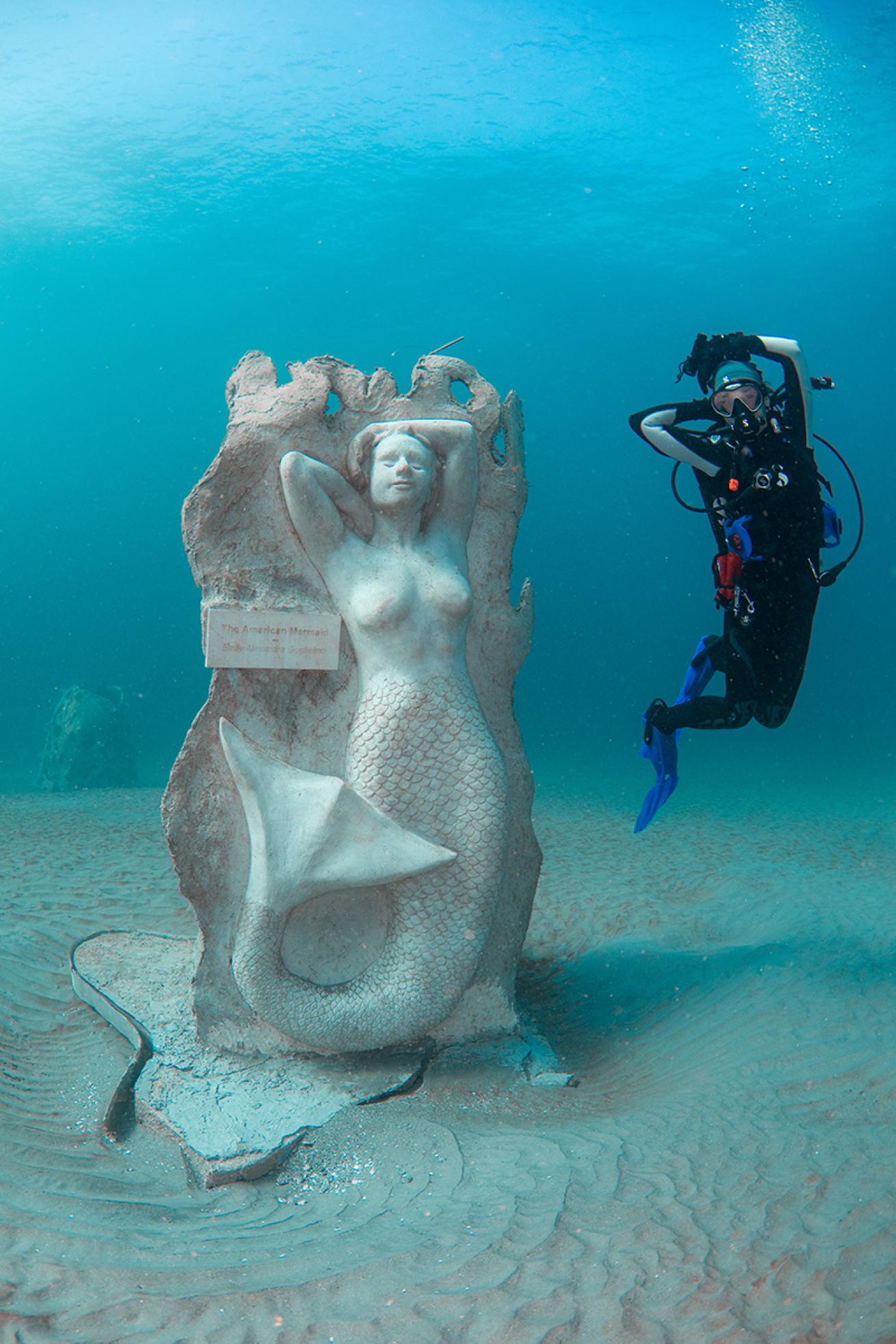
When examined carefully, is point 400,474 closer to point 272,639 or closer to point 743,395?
point 272,639

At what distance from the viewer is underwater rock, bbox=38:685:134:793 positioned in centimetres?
1617

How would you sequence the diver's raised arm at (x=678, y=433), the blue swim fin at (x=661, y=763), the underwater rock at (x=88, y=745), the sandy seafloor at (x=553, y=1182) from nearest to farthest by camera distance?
the sandy seafloor at (x=553, y=1182), the diver's raised arm at (x=678, y=433), the blue swim fin at (x=661, y=763), the underwater rock at (x=88, y=745)

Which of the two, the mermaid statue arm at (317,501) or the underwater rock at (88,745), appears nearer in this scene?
the mermaid statue arm at (317,501)

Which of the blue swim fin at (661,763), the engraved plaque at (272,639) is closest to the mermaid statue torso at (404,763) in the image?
the engraved plaque at (272,639)

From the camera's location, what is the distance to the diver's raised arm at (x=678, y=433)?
5371mm

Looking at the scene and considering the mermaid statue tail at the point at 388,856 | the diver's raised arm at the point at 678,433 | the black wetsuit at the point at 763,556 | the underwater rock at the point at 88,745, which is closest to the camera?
the mermaid statue tail at the point at 388,856

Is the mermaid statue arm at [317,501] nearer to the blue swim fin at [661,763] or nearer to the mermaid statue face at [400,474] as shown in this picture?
the mermaid statue face at [400,474]

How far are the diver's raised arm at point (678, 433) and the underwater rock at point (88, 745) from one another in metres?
13.0

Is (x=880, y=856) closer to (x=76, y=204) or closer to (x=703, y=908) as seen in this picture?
(x=703, y=908)

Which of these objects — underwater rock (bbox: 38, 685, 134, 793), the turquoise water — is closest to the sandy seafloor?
the turquoise water

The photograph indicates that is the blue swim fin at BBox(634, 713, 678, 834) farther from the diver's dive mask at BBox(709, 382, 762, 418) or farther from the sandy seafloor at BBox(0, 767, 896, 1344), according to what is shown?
the diver's dive mask at BBox(709, 382, 762, 418)

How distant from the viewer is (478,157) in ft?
77.7

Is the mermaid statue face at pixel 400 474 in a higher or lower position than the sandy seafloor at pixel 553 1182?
higher

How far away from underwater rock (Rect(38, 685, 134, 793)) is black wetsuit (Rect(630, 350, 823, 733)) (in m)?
13.0
